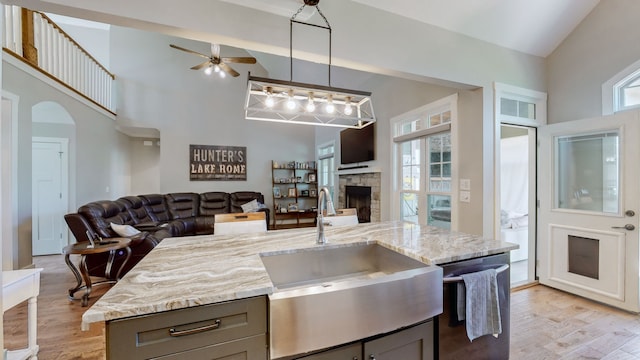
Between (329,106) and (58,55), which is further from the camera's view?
(58,55)

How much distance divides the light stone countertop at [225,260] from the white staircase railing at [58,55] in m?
4.01

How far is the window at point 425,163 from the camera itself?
323cm

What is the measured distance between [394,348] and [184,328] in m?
0.94

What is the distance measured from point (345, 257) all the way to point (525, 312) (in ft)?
7.07

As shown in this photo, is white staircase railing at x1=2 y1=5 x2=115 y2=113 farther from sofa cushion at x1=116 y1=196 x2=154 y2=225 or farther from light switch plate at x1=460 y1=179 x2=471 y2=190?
light switch plate at x1=460 y1=179 x2=471 y2=190

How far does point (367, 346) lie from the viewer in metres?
1.16

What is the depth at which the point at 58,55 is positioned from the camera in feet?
13.5

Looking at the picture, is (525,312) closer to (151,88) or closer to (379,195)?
(379,195)

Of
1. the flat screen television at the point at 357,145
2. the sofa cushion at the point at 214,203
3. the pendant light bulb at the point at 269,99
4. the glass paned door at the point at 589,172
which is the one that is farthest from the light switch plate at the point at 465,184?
the sofa cushion at the point at 214,203

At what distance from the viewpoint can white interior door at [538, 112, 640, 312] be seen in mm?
2439

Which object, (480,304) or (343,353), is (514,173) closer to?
(480,304)

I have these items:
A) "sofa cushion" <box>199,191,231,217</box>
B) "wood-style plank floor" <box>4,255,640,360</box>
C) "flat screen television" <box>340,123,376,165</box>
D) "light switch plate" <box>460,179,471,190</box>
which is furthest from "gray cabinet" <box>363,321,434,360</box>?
"sofa cushion" <box>199,191,231,217</box>

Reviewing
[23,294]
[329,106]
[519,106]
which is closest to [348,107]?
[329,106]

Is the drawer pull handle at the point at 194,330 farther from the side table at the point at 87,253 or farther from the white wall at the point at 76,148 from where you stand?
the white wall at the point at 76,148
